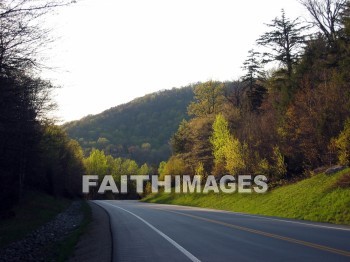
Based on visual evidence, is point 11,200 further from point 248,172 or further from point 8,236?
point 248,172

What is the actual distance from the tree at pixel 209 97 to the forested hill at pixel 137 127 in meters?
78.8

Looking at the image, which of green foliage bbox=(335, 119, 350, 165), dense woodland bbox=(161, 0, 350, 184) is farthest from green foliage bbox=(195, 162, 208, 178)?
green foliage bbox=(335, 119, 350, 165)

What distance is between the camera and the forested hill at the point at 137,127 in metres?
154

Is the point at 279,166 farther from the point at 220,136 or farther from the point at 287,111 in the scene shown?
the point at 220,136

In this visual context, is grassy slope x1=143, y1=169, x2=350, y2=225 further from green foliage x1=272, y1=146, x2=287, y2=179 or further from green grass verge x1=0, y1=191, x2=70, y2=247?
green grass verge x1=0, y1=191, x2=70, y2=247

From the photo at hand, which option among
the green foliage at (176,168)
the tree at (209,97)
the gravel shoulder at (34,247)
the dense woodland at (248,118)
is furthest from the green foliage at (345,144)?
the green foliage at (176,168)

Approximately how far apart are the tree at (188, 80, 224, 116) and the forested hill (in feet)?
259

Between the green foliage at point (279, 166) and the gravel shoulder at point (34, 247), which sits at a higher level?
the green foliage at point (279, 166)

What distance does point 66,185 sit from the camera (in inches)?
3100

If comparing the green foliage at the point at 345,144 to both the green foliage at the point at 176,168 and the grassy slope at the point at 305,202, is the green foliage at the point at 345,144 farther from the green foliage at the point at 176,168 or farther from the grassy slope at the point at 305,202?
the green foliage at the point at 176,168

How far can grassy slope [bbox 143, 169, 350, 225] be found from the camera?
2426 centimetres

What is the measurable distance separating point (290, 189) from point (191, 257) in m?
25.0

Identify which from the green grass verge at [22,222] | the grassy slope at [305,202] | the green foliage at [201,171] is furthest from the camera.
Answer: the green foliage at [201,171]

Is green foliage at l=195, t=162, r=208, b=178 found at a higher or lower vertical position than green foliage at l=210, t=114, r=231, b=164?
lower
